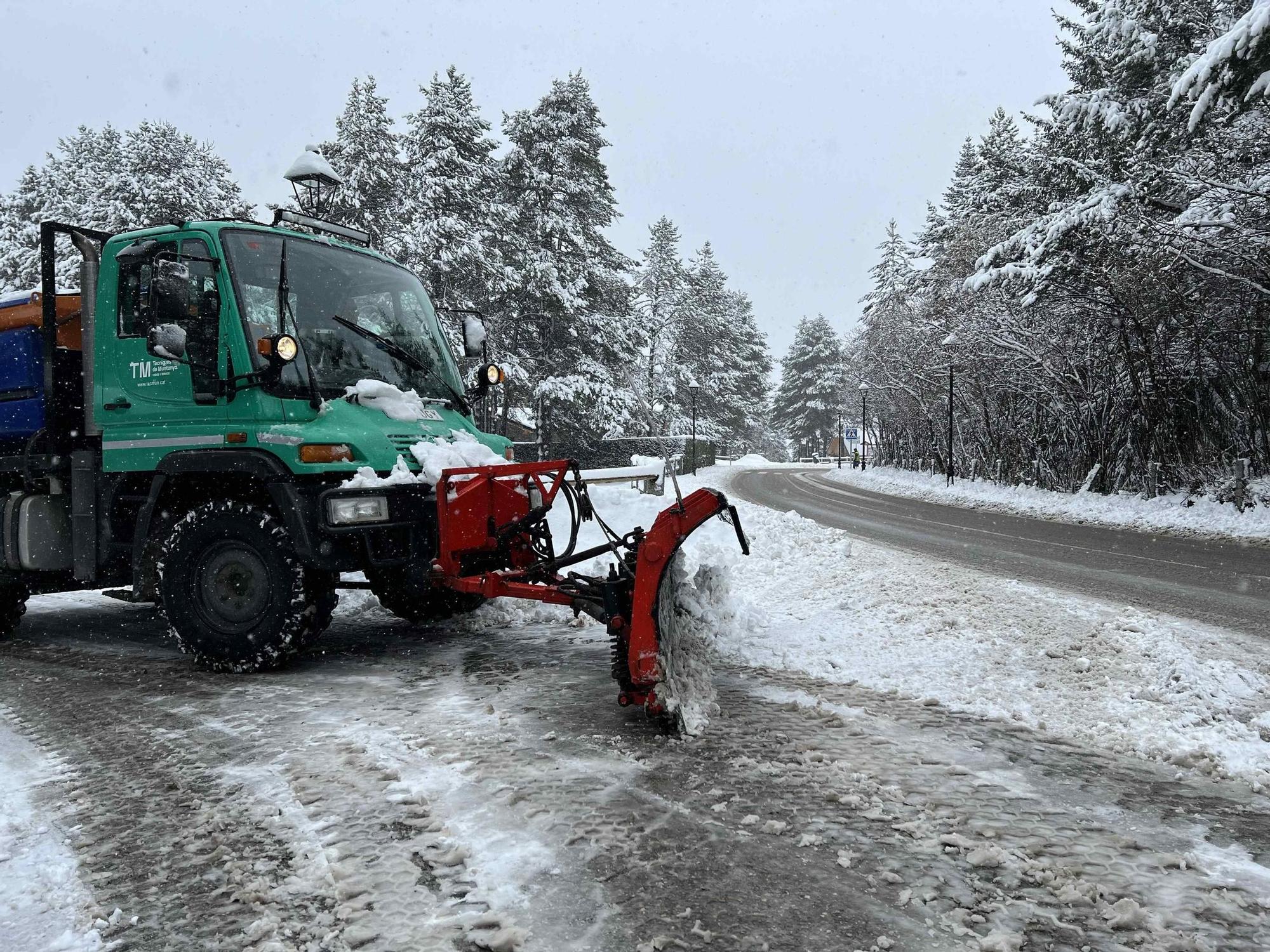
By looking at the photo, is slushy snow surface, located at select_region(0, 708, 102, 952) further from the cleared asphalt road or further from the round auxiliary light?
the cleared asphalt road

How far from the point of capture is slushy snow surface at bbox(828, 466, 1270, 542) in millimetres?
14664

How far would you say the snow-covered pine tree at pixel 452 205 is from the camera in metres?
23.7

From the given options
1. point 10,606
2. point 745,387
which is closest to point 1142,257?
point 10,606

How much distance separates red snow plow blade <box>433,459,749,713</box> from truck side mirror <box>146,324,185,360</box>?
1804 millimetres

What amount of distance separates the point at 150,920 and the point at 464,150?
26028mm

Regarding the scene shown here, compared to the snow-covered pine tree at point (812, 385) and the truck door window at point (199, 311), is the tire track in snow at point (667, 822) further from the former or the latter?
the snow-covered pine tree at point (812, 385)

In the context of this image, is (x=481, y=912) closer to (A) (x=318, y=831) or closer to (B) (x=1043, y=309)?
(A) (x=318, y=831)

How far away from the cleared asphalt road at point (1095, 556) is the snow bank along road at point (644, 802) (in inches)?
82.3

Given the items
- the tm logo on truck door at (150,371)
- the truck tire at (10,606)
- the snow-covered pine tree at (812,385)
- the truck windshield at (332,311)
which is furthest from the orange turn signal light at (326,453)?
the snow-covered pine tree at (812,385)

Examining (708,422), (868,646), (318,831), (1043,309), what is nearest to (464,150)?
(1043,309)

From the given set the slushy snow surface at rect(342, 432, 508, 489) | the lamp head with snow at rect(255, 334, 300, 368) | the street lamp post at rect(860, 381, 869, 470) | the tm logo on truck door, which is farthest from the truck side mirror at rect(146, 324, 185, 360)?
the street lamp post at rect(860, 381, 869, 470)

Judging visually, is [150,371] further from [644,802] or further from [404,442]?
[644,802]

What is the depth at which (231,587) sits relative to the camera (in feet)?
17.4

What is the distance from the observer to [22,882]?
2.72 metres
